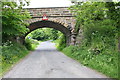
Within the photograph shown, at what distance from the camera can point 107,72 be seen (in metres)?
7.57

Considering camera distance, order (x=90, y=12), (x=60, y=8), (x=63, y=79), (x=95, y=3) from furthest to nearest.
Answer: (x=60, y=8) < (x=90, y=12) < (x=95, y=3) < (x=63, y=79)

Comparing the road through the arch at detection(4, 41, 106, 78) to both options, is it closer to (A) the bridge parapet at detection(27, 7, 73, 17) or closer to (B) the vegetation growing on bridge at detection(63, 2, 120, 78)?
(B) the vegetation growing on bridge at detection(63, 2, 120, 78)

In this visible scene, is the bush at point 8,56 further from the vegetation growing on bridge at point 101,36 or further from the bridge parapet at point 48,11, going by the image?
the bridge parapet at point 48,11

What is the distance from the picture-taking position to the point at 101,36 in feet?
43.5

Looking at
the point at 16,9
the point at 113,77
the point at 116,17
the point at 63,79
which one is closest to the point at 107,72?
the point at 113,77

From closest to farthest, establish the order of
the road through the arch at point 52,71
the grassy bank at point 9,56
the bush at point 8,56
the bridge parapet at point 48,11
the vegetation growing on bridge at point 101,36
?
the road through the arch at point 52,71 → the vegetation growing on bridge at point 101,36 → the grassy bank at point 9,56 → the bush at point 8,56 → the bridge parapet at point 48,11

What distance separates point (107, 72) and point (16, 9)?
848 centimetres

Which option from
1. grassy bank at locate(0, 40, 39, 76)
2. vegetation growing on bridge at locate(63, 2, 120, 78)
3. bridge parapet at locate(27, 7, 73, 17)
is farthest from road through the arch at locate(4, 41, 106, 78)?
bridge parapet at locate(27, 7, 73, 17)

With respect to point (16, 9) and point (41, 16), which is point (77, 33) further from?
point (16, 9)

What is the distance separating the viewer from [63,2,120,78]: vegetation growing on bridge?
839 centimetres

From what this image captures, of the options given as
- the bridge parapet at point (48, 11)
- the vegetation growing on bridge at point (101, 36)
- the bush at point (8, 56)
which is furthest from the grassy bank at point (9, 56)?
the bridge parapet at point (48, 11)

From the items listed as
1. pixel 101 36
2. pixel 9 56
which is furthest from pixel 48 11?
pixel 9 56

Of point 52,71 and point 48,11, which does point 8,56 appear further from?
point 48,11

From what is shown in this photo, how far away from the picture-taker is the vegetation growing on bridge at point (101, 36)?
8.39 metres
